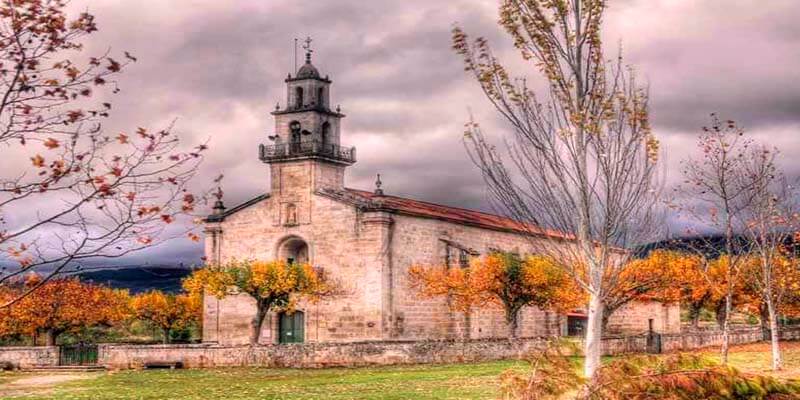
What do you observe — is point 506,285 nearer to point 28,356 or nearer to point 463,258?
point 463,258

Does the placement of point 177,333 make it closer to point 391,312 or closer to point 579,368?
point 391,312

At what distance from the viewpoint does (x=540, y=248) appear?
58.3ft

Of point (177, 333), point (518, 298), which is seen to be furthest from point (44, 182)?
point (177, 333)

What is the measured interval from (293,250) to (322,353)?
15667mm

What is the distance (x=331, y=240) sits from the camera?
52.3 metres

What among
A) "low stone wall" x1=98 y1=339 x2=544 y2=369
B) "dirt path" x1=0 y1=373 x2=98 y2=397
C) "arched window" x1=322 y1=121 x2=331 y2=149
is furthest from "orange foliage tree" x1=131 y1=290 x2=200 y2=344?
"dirt path" x1=0 y1=373 x2=98 y2=397

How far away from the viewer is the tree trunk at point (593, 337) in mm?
15305

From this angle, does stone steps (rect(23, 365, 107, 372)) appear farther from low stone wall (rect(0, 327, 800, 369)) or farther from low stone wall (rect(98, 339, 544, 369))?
low stone wall (rect(98, 339, 544, 369))

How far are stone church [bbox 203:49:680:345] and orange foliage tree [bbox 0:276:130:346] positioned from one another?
723 cm

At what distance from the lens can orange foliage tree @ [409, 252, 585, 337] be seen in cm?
A: 4666

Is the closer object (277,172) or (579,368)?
(579,368)

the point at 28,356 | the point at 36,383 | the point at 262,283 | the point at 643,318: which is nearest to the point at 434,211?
the point at 262,283

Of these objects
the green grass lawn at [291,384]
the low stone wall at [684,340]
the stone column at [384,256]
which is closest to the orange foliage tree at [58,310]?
the green grass lawn at [291,384]

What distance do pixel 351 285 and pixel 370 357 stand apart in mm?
11714
